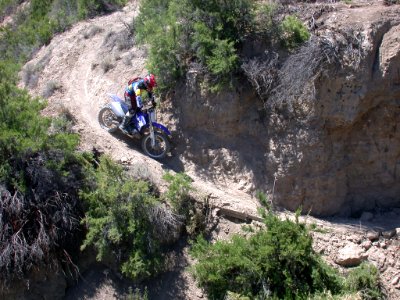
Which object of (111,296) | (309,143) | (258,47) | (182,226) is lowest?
(111,296)

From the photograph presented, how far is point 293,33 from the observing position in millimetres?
11172

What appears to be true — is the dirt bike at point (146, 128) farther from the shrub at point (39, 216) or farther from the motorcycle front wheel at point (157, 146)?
the shrub at point (39, 216)

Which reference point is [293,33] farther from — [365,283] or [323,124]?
[365,283]

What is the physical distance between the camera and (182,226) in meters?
10.7

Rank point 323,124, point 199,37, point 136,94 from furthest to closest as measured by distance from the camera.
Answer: point 136,94 < point 199,37 < point 323,124

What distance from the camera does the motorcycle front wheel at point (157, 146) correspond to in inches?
464

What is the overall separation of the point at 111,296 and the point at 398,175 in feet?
20.1

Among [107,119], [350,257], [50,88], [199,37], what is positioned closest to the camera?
[350,257]

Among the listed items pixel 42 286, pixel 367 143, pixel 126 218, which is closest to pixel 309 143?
pixel 367 143

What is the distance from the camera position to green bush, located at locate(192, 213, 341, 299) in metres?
9.10

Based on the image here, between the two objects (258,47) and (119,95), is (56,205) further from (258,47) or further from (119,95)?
(258,47)

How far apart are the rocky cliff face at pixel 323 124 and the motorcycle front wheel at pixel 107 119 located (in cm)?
173

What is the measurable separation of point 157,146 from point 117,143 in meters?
0.87

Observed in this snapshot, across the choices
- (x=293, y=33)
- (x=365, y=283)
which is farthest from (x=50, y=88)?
(x=365, y=283)
